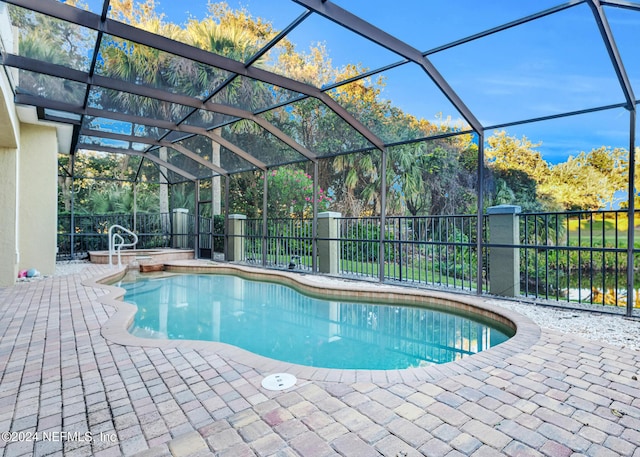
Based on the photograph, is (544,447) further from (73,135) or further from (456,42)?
(73,135)

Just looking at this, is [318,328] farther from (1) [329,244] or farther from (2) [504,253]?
(1) [329,244]

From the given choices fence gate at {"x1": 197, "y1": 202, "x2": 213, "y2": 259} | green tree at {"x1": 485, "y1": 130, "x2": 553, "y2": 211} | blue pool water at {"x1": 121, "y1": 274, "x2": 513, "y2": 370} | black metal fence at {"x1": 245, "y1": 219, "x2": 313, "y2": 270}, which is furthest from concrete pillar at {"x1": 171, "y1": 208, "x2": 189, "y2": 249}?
green tree at {"x1": 485, "y1": 130, "x2": 553, "y2": 211}

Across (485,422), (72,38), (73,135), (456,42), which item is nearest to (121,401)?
(485,422)

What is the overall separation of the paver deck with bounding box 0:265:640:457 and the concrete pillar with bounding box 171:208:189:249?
10074mm

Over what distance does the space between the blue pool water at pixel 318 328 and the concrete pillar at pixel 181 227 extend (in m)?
6.09

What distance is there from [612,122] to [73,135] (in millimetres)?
12036

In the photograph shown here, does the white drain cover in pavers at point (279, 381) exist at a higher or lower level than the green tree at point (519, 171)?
lower

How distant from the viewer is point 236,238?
10.8 meters

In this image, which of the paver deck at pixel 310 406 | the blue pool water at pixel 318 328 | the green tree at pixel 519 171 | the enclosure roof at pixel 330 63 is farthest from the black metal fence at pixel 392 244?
the paver deck at pixel 310 406

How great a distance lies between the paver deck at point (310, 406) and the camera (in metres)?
1.75

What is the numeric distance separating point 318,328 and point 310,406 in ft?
9.07

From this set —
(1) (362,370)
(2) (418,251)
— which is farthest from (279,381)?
(2) (418,251)

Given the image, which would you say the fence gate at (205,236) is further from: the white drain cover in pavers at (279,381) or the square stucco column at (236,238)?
the white drain cover in pavers at (279,381)

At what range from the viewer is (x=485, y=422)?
1.96m
